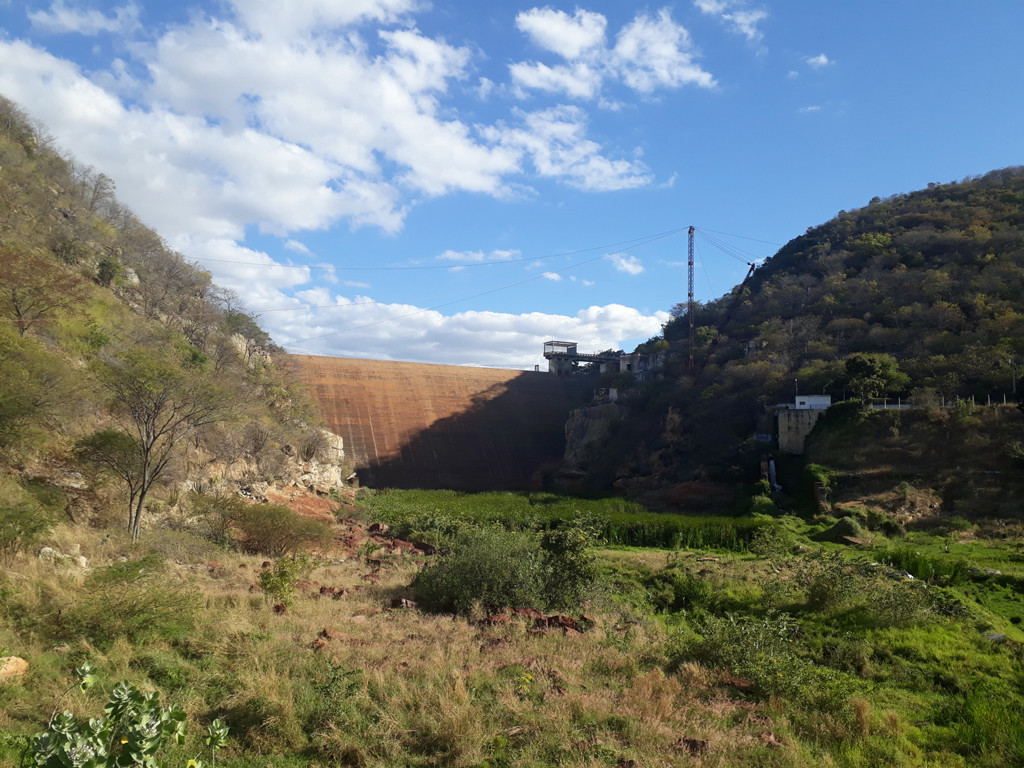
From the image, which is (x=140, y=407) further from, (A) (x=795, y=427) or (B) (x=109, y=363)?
(A) (x=795, y=427)

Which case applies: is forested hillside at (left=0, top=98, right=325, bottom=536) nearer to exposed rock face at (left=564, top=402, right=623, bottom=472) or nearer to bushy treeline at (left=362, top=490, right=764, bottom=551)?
bushy treeline at (left=362, top=490, right=764, bottom=551)

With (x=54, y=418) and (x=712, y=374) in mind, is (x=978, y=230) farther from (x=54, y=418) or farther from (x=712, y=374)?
(x=54, y=418)

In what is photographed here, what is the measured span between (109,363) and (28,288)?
332cm

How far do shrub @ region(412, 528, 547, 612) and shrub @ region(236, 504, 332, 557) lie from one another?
18.9ft

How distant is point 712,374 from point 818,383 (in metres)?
8.53

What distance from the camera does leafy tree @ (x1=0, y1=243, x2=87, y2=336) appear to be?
17266 mm

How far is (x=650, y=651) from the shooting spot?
985cm

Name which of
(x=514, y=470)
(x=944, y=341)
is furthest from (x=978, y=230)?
(x=514, y=470)

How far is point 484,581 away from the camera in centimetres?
1202

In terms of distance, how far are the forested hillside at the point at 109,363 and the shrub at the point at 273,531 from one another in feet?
8.33

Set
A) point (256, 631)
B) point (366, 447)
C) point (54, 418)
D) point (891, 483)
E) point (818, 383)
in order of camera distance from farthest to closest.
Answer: point (366, 447) < point (818, 383) < point (891, 483) < point (54, 418) < point (256, 631)

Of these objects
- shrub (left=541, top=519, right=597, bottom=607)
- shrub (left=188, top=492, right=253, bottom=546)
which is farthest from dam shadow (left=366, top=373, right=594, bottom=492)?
shrub (left=541, top=519, right=597, bottom=607)

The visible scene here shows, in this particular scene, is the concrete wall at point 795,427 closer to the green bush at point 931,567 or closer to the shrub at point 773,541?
the shrub at point 773,541

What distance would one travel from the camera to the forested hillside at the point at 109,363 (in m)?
14.6
